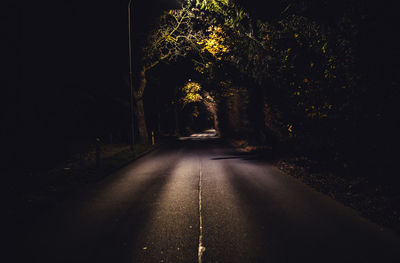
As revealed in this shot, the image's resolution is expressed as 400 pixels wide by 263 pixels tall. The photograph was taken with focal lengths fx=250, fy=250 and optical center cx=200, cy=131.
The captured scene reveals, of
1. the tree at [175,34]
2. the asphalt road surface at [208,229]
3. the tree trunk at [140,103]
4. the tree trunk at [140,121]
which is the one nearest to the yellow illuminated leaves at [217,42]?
the tree at [175,34]

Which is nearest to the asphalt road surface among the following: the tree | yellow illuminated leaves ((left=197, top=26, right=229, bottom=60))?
yellow illuminated leaves ((left=197, top=26, right=229, bottom=60))

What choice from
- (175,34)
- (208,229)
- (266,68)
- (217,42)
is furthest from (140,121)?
(208,229)

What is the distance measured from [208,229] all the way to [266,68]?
23.8 ft

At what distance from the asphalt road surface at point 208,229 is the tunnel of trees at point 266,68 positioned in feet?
7.14

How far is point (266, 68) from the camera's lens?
9898mm

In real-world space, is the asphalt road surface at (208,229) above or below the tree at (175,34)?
below

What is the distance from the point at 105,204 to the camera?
6.18 m

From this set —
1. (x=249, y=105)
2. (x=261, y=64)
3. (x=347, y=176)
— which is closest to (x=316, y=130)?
(x=347, y=176)

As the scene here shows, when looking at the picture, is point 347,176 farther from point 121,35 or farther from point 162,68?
point 162,68

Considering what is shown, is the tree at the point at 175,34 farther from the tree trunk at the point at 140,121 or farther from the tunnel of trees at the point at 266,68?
the tree trunk at the point at 140,121

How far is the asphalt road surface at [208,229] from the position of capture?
373 centimetres

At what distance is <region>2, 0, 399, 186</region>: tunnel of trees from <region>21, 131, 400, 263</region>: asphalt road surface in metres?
2.18

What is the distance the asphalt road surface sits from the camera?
373cm

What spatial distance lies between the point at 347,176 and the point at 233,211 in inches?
179
